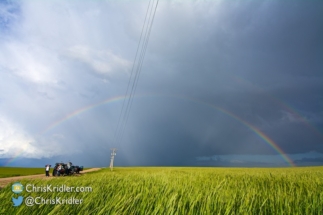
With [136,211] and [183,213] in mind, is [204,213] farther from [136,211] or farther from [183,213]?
[136,211]

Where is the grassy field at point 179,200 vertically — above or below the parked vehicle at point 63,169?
below

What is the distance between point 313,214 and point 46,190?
4.53 metres

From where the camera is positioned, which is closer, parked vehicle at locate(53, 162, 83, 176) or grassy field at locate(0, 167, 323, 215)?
grassy field at locate(0, 167, 323, 215)

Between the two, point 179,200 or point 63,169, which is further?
point 63,169

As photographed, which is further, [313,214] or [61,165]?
[61,165]

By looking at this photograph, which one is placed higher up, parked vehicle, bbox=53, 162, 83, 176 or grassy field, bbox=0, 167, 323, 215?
parked vehicle, bbox=53, 162, 83, 176

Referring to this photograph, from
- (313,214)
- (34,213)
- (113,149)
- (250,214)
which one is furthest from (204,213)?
(113,149)

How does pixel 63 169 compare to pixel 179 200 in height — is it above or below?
above

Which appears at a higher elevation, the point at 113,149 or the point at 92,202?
the point at 113,149

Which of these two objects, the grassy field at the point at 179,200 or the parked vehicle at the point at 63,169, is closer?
the grassy field at the point at 179,200

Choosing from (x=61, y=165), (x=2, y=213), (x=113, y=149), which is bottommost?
(x=2, y=213)

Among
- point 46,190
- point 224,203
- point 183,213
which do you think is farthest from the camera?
point 46,190

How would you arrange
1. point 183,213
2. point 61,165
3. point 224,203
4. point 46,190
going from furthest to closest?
point 61,165, point 46,190, point 224,203, point 183,213

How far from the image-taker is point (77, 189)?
4113 mm
